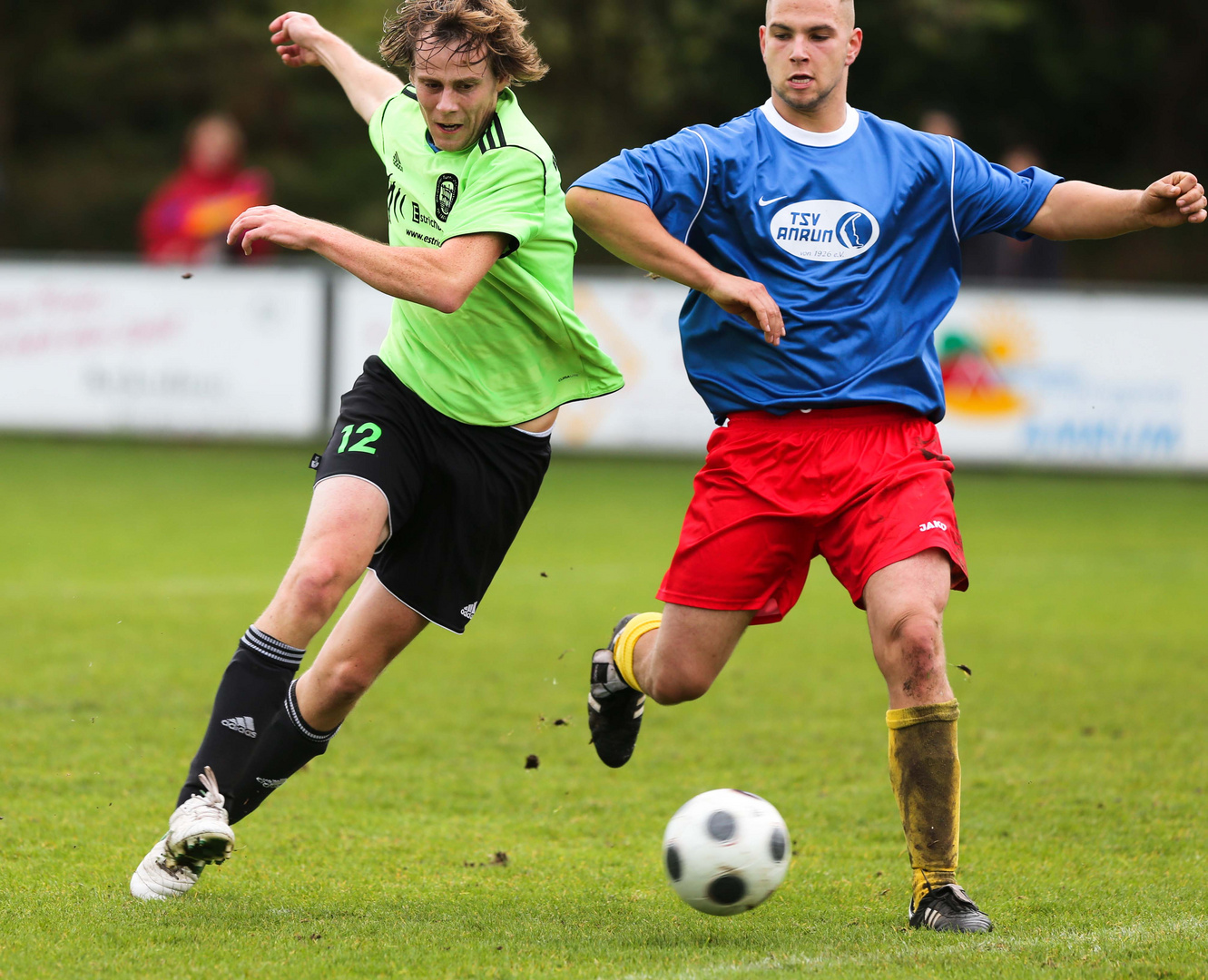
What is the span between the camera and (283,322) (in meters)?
15.2

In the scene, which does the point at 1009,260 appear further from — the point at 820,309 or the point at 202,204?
the point at 820,309

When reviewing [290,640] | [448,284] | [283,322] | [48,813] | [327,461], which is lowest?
[48,813]

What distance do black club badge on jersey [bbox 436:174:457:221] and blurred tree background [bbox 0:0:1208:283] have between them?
66.1 ft

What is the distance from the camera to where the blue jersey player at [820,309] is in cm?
426

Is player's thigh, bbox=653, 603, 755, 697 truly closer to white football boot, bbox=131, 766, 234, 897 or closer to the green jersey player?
the green jersey player

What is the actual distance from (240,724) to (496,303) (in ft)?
4.39

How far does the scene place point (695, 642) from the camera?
15.0 ft

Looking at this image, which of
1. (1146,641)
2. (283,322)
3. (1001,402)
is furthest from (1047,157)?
(1146,641)

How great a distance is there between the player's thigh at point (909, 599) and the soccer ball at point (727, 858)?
0.55m

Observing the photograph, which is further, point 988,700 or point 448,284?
point 988,700

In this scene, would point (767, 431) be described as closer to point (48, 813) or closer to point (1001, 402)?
point (48, 813)

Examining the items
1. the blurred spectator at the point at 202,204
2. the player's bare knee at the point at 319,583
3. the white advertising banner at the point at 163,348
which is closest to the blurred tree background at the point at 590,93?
the blurred spectator at the point at 202,204

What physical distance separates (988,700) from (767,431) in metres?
3.14

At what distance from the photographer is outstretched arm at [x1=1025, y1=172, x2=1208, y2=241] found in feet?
14.3
